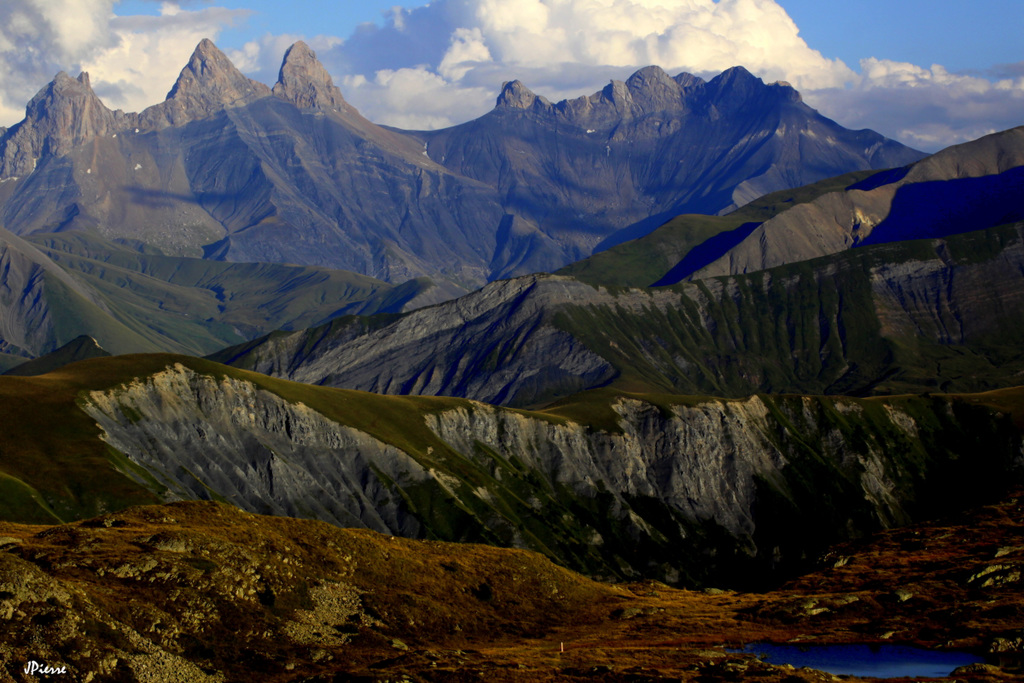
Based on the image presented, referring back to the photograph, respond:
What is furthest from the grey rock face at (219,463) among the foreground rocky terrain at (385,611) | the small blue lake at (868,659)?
the small blue lake at (868,659)

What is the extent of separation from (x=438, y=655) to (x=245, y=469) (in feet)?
408

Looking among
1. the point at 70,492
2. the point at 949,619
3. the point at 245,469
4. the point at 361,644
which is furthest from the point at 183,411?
the point at 949,619

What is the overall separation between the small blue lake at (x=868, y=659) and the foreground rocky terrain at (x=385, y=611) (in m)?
1.98

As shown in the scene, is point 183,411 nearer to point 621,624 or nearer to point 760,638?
point 621,624

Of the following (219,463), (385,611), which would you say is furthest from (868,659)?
(219,463)

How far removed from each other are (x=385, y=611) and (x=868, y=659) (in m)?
41.4

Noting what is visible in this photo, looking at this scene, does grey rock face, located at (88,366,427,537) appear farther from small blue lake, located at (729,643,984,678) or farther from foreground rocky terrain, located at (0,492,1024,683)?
small blue lake, located at (729,643,984,678)

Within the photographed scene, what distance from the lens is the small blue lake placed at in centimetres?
8101

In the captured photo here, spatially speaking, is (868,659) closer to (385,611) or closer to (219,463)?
(385,611)

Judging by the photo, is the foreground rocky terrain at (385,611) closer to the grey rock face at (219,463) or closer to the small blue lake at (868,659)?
the small blue lake at (868,659)

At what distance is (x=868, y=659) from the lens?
85875 millimetres

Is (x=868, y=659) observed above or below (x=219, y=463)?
below

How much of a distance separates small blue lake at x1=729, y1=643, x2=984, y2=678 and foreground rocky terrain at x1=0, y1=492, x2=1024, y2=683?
198cm

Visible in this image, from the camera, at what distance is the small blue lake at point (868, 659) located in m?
81.0
